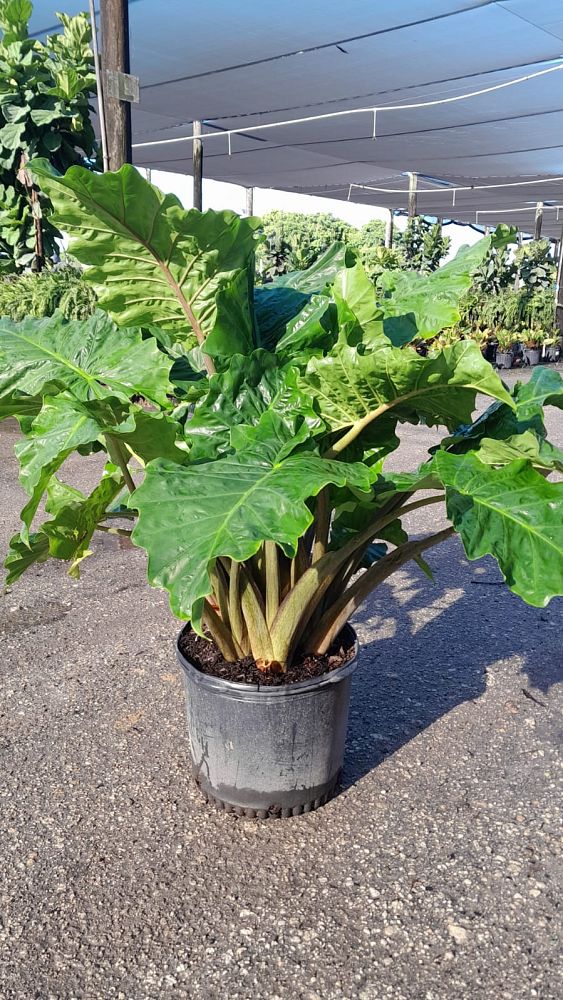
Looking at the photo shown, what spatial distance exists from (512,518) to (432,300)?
543 mm

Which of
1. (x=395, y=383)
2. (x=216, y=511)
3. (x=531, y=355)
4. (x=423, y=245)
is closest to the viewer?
(x=216, y=511)

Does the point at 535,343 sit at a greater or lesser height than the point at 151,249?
lesser

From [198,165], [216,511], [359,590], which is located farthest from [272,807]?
[198,165]

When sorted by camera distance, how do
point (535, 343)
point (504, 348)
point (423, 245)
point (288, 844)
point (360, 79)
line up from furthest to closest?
1. point (423, 245)
2. point (535, 343)
3. point (504, 348)
4. point (360, 79)
5. point (288, 844)

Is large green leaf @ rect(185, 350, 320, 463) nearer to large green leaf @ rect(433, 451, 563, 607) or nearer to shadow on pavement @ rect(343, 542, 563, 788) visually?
large green leaf @ rect(433, 451, 563, 607)

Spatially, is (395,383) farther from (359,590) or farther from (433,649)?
(433,649)

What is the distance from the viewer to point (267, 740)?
1.77m

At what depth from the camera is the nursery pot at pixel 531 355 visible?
11.1 m

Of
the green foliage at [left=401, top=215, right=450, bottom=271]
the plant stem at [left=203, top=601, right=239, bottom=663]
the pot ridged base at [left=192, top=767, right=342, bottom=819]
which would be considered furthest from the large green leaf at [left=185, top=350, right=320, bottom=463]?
the green foliage at [left=401, top=215, right=450, bottom=271]

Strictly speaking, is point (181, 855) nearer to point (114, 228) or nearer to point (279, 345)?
point (279, 345)

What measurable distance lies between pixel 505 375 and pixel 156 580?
9.45 metres

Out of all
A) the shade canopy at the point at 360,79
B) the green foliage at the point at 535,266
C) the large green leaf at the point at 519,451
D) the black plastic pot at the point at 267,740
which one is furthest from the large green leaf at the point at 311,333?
the green foliage at the point at 535,266

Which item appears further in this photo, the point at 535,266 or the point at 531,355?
the point at 535,266

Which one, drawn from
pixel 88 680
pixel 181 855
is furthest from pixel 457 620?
pixel 181 855
